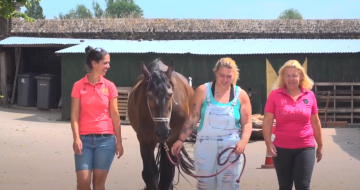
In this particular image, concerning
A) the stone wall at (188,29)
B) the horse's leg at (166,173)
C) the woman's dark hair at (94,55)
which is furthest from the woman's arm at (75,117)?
the stone wall at (188,29)

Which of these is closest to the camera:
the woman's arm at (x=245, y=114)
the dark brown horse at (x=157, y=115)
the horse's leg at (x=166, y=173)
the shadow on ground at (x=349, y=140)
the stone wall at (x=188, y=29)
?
the woman's arm at (x=245, y=114)

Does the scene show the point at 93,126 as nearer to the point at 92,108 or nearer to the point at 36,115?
the point at 92,108

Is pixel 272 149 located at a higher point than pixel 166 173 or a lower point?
higher

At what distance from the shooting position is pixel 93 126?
5.17 m

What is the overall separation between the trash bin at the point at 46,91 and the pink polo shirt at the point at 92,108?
48.5 feet

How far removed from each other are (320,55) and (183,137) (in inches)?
464

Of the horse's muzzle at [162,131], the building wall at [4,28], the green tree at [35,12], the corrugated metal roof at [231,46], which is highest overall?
the green tree at [35,12]

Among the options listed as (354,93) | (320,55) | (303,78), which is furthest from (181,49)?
(303,78)

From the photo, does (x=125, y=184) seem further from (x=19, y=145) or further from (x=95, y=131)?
(x=19, y=145)

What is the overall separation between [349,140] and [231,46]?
582cm

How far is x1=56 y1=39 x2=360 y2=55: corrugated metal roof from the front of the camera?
16.1 meters

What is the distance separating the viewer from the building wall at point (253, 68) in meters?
16.2

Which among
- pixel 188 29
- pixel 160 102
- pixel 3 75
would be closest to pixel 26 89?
pixel 3 75

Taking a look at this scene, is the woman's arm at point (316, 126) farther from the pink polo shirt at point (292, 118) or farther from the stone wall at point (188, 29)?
the stone wall at point (188, 29)
